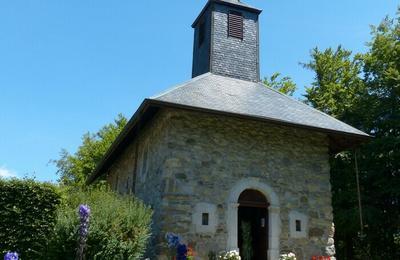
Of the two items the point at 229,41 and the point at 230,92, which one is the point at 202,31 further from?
the point at 230,92

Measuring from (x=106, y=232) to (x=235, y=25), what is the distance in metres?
9.29

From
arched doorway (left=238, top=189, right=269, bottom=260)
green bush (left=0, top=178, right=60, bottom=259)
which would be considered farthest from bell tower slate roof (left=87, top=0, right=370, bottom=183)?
green bush (left=0, top=178, right=60, bottom=259)

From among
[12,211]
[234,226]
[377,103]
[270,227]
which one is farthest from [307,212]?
[377,103]

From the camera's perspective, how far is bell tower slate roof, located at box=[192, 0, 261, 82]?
548 inches

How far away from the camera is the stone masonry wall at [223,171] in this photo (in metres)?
9.46

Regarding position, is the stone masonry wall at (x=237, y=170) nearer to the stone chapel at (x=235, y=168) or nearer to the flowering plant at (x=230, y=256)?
the stone chapel at (x=235, y=168)

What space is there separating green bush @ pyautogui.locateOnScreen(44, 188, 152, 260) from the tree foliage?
818 cm

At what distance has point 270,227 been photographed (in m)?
10.2

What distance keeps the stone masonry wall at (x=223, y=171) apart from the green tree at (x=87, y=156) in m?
17.7

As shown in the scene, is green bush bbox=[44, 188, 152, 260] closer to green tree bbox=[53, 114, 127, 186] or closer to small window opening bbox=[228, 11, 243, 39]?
small window opening bbox=[228, 11, 243, 39]

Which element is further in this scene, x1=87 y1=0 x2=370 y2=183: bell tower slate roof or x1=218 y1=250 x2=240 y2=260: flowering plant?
x1=87 y1=0 x2=370 y2=183: bell tower slate roof

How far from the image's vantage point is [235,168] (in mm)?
10219

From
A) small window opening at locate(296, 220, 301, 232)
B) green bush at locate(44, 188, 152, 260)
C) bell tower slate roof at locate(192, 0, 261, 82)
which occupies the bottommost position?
green bush at locate(44, 188, 152, 260)

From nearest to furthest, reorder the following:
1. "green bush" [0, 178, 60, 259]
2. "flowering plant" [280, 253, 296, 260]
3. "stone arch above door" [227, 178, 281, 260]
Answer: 1. "green bush" [0, 178, 60, 259]
2. "flowering plant" [280, 253, 296, 260]
3. "stone arch above door" [227, 178, 281, 260]
